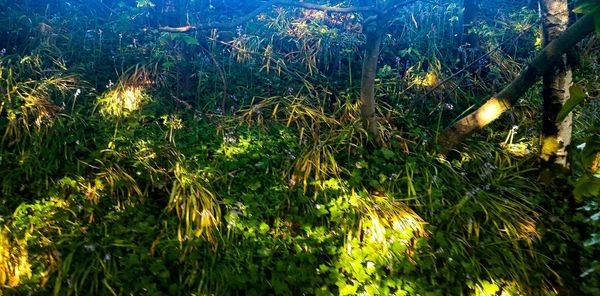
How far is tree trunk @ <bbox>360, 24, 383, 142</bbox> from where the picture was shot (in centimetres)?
284

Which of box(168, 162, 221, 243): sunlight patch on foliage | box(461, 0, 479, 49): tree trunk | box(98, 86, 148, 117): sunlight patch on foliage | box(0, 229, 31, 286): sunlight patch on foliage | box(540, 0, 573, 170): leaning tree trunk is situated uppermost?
box(461, 0, 479, 49): tree trunk

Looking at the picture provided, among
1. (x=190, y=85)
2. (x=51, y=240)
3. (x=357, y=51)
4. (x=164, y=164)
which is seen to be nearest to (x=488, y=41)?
(x=357, y=51)

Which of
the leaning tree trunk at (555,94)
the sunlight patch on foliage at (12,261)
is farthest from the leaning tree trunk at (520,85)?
the sunlight patch on foliage at (12,261)

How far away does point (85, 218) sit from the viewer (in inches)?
95.2

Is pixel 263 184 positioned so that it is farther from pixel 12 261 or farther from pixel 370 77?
pixel 12 261

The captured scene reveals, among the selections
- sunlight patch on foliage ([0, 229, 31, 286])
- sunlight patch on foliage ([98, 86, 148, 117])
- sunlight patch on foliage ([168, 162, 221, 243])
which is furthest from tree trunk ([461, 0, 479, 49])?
sunlight patch on foliage ([0, 229, 31, 286])

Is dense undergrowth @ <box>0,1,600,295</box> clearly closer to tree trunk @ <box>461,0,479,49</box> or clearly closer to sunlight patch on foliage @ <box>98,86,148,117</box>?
sunlight patch on foliage @ <box>98,86,148,117</box>

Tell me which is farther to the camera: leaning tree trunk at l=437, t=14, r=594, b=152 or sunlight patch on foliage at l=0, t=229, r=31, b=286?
leaning tree trunk at l=437, t=14, r=594, b=152

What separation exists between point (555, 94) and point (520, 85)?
24cm

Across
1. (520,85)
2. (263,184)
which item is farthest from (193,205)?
(520,85)

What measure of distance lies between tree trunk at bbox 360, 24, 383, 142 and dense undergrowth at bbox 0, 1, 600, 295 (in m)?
0.10

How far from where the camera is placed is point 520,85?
9.01ft

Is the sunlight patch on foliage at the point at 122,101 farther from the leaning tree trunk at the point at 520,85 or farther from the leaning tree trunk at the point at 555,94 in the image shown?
the leaning tree trunk at the point at 555,94

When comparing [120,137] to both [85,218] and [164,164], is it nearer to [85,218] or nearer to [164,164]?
[164,164]
